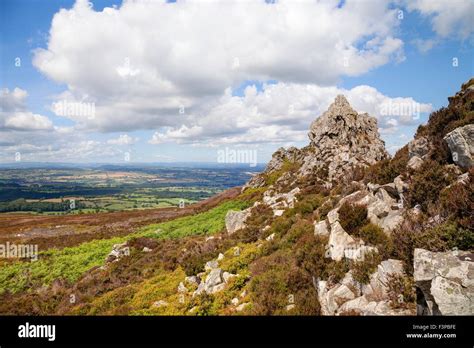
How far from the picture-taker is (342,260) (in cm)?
867

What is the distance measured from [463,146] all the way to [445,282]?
594cm

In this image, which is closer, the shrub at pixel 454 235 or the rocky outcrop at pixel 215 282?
the shrub at pixel 454 235

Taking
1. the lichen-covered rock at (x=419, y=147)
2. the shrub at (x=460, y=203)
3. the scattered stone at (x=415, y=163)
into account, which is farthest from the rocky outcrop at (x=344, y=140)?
the shrub at (x=460, y=203)

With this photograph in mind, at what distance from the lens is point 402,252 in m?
7.25

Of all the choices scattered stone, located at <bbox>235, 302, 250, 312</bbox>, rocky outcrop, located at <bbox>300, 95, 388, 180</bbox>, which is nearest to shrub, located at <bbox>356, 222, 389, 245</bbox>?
scattered stone, located at <bbox>235, 302, 250, 312</bbox>

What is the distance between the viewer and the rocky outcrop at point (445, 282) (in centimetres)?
534

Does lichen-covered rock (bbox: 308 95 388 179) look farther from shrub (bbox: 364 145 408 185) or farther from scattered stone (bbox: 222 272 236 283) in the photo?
scattered stone (bbox: 222 272 236 283)

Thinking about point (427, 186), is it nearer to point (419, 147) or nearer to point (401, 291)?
point (419, 147)

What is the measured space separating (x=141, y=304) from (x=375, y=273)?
10.6m

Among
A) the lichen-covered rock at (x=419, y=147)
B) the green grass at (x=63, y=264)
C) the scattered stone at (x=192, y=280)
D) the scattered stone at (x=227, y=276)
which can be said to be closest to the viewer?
the scattered stone at (x=227, y=276)

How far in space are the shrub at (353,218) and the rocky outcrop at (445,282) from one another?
12.3 ft

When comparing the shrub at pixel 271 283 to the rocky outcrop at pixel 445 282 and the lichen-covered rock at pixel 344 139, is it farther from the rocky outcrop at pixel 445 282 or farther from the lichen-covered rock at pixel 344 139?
the lichen-covered rock at pixel 344 139

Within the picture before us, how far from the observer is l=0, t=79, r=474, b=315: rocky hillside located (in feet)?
20.9
